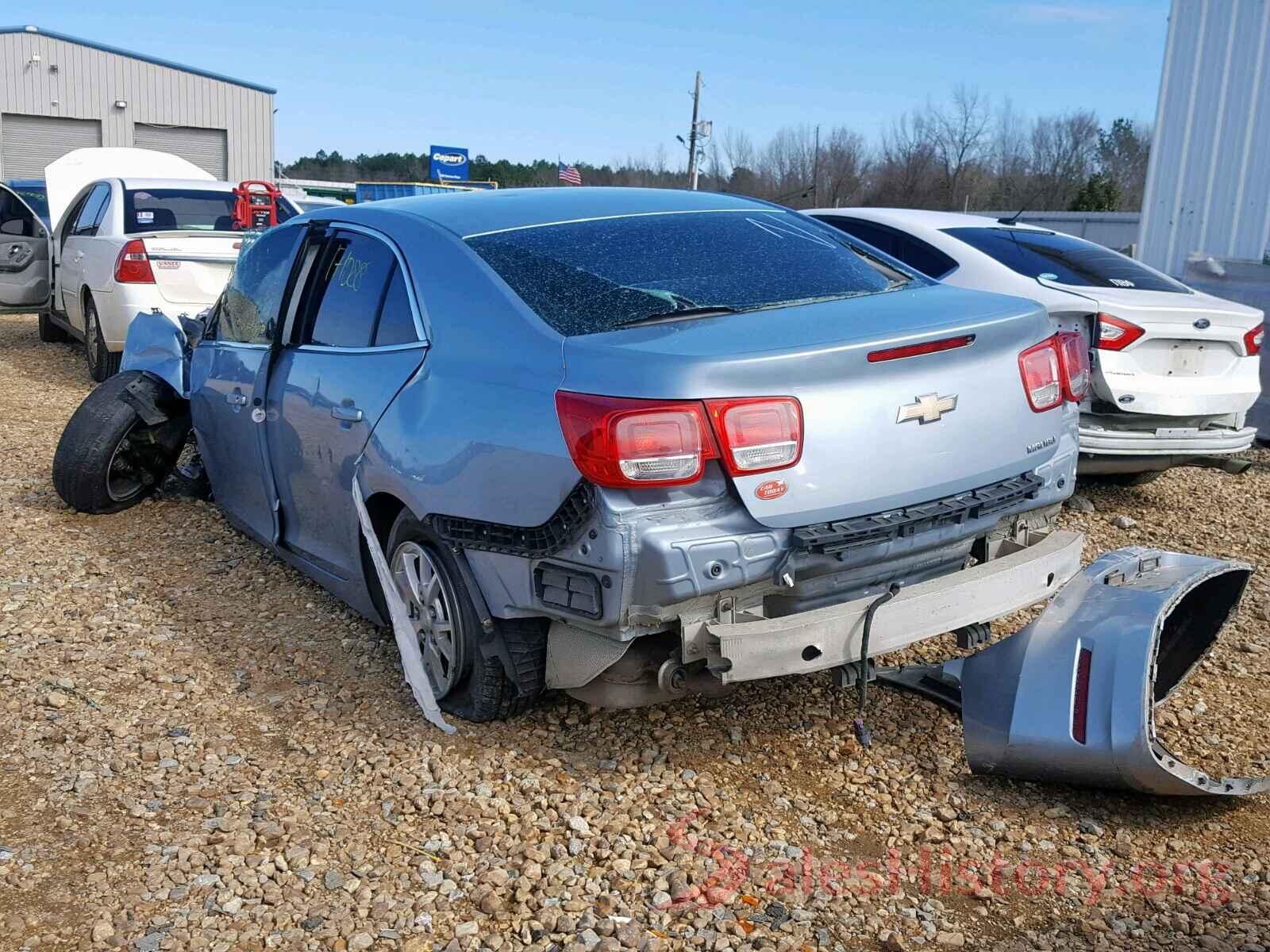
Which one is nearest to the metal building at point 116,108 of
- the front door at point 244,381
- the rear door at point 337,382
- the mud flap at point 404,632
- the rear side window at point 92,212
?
the rear side window at point 92,212

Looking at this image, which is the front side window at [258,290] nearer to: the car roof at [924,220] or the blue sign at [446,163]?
the car roof at [924,220]

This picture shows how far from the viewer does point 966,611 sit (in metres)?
3.33

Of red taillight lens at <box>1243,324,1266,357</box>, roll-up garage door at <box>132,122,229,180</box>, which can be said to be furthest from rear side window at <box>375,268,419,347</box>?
roll-up garage door at <box>132,122,229,180</box>

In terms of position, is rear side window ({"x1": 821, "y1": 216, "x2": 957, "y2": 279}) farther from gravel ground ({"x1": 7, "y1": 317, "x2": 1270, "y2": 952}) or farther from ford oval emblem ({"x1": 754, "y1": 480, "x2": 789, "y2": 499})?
ford oval emblem ({"x1": 754, "y1": 480, "x2": 789, "y2": 499})

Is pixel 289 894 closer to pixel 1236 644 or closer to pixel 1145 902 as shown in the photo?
pixel 1145 902

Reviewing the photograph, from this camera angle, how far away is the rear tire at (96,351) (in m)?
9.80

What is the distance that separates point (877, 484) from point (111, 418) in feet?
14.3

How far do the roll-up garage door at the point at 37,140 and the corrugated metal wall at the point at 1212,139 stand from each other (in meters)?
29.6

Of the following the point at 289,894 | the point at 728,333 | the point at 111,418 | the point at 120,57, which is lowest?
the point at 289,894

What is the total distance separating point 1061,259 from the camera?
6719 mm

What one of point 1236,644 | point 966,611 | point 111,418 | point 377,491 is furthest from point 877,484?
point 111,418

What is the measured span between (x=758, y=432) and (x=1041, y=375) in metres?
1.07

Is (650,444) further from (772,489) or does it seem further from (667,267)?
(667,267)

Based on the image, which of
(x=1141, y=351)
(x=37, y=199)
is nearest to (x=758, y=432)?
(x=1141, y=351)
